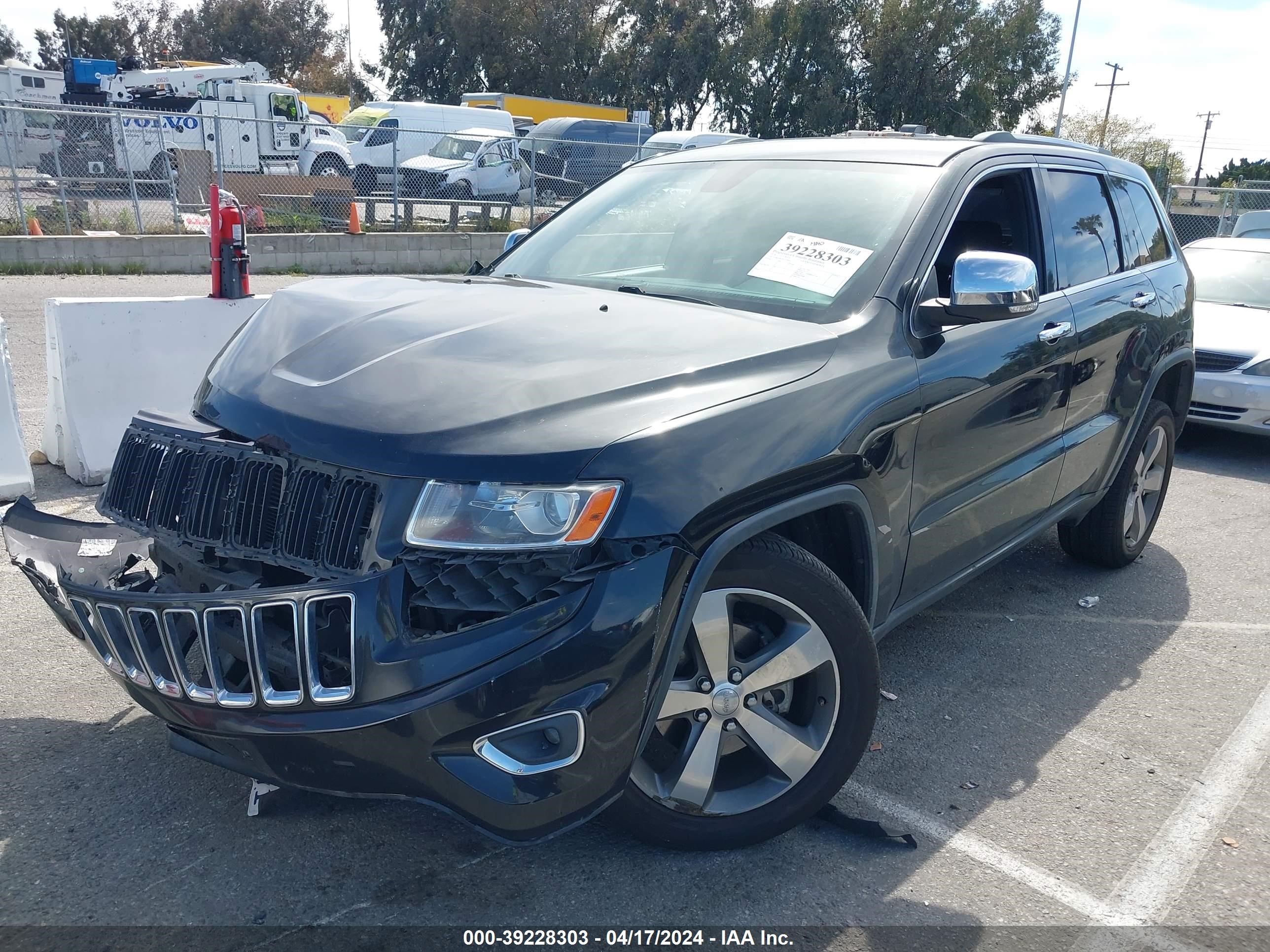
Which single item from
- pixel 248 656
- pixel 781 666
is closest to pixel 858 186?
pixel 781 666

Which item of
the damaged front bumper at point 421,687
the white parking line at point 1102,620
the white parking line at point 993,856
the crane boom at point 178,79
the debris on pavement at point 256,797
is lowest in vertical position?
the white parking line at point 1102,620

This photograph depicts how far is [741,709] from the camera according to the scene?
8.49 feet

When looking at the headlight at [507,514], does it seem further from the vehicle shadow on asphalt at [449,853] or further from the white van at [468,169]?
the white van at [468,169]

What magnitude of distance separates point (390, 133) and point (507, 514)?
22404 mm

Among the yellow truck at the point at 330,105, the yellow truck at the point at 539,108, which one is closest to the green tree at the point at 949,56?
the yellow truck at the point at 539,108

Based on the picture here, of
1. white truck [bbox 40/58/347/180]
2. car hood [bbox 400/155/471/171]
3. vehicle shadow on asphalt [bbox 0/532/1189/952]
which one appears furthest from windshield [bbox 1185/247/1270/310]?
car hood [bbox 400/155/471/171]

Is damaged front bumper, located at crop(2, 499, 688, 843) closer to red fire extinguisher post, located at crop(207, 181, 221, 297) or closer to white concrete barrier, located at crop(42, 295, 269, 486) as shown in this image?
white concrete barrier, located at crop(42, 295, 269, 486)

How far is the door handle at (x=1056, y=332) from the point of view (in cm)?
372

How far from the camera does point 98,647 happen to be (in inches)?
96.9

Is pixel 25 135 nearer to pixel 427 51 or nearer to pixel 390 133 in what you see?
pixel 390 133

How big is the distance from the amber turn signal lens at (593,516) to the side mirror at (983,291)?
4.54 feet

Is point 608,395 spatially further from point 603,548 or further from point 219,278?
point 219,278

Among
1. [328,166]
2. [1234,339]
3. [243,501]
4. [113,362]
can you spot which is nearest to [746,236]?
[243,501]

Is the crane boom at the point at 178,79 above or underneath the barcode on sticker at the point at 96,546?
above
